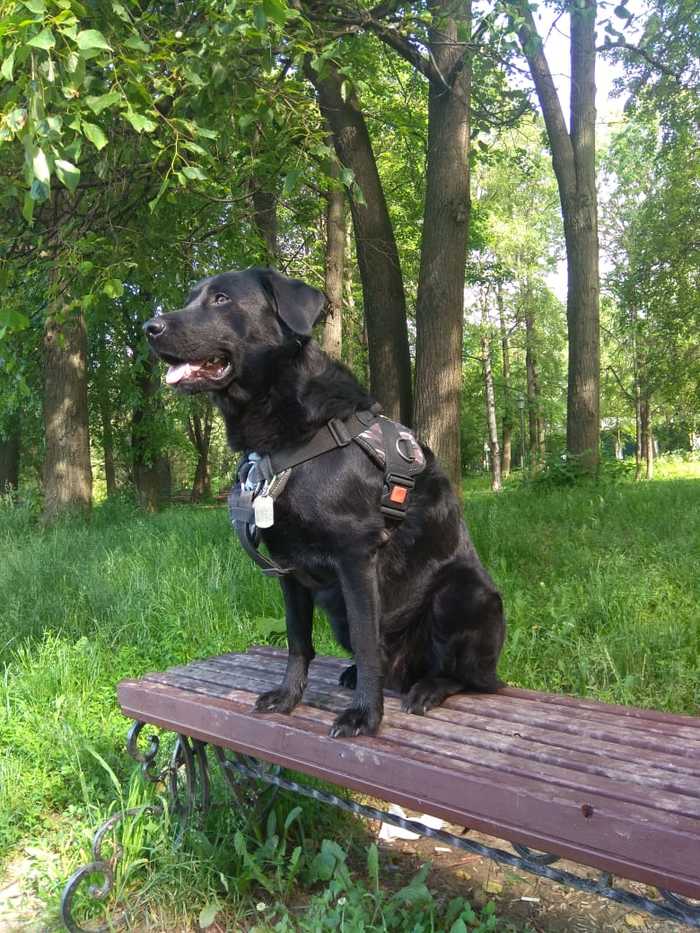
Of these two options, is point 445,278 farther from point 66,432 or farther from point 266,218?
point 66,432

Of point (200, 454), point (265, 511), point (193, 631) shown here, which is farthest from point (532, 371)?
point (265, 511)

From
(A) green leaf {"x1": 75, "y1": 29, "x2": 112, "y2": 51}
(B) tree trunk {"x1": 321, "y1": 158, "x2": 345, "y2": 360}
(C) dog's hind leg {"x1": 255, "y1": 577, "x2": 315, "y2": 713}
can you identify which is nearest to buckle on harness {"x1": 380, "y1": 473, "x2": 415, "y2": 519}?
(C) dog's hind leg {"x1": 255, "y1": 577, "x2": 315, "y2": 713}

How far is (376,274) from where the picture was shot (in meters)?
7.28

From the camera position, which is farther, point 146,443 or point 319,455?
point 146,443

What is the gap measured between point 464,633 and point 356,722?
0.53 meters

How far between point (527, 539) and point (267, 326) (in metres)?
3.91

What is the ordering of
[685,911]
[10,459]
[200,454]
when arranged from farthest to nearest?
1. [200,454]
2. [10,459]
3. [685,911]

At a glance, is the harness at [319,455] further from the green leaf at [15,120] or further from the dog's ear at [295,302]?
the green leaf at [15,120]

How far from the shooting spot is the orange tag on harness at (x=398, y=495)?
2.38 meters

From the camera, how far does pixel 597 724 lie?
2.16 meters

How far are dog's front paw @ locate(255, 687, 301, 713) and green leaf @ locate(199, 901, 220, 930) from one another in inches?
24.4

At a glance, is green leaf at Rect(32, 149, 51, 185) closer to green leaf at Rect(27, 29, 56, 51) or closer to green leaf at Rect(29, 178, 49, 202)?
green leaf at Rect(29, 178, 49, 202)

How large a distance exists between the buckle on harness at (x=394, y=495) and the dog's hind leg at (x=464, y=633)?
13.1 inches

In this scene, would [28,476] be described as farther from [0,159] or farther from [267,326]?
[267,326]
